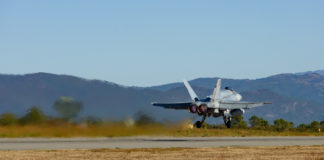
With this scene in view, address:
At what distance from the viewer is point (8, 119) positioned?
59656mm

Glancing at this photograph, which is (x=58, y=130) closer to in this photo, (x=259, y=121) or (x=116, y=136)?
(x=116, y=136)

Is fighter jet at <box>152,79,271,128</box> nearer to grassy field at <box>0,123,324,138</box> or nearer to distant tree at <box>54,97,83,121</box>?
grassy field at <box>0,123,324,138</box>

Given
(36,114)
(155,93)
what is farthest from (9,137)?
(155,93)

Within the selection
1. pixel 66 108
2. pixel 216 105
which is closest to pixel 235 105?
pixel 216 105

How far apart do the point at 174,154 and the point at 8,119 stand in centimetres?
2478

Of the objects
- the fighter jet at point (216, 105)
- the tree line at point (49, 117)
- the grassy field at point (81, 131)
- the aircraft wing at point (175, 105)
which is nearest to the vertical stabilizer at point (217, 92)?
the fighter jet at point (216, 105)

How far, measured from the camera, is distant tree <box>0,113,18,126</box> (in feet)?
196

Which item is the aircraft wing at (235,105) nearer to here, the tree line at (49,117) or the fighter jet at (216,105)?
the fighter jet at (216,105)

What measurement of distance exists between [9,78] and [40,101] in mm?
17391

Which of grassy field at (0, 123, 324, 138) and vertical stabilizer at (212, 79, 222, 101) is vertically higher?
vertical stabilizer at (212, 79, 222, 101)

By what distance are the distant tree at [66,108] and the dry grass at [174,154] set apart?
53.4ft

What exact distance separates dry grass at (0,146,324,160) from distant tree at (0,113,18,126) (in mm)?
19063

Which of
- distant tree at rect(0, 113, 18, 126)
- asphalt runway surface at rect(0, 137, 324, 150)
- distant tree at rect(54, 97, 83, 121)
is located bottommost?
asphalt runway surface at rect(0, 137, 324, 150)

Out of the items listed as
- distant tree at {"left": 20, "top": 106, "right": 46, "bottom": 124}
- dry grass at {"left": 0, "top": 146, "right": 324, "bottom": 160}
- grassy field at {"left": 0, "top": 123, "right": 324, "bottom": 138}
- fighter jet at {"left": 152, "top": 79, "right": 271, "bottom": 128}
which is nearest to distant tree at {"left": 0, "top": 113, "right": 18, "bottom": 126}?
grassy field at {"left": 0, "top": 123, "right": 324, "bottom": 138}
